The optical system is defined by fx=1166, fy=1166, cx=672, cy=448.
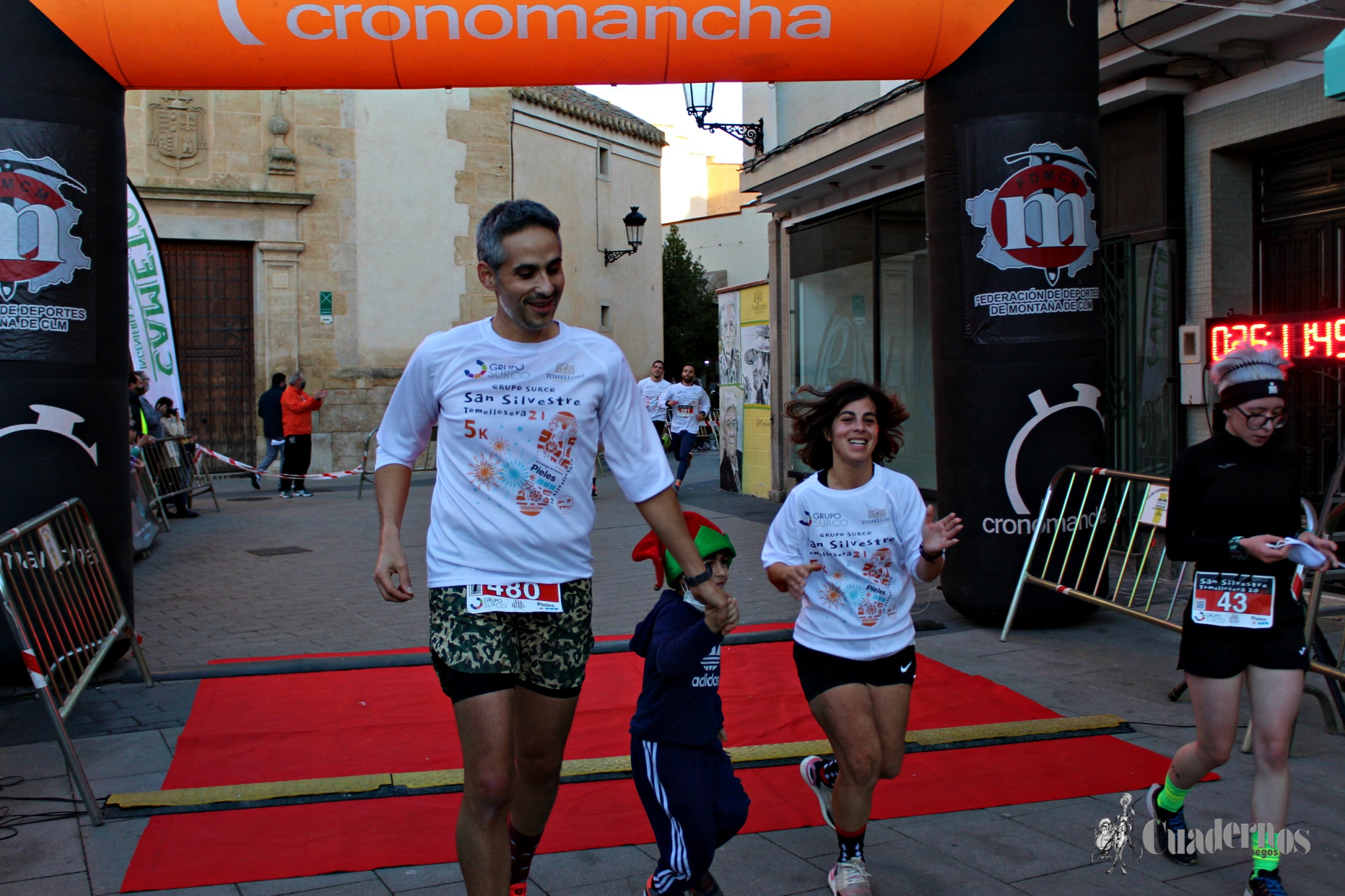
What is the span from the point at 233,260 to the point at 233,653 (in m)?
15.7

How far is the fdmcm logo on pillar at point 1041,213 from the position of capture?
6652mm

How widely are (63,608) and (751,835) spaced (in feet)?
11.9

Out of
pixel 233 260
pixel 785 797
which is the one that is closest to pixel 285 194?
pixel 233 260

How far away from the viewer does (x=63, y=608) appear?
5641 millimetres

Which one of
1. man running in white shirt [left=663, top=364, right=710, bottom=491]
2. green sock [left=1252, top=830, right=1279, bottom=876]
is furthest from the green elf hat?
man running in white shirt [left=663, top=364, right=710, bottom=491]

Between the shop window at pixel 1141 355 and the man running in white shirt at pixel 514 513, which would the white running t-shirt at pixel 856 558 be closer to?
the man running in white shirt at pixel 514 513

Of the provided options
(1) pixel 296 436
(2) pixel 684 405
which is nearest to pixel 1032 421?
(2) pixel 684 405

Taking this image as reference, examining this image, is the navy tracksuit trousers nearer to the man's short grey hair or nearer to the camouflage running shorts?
the camouflage running shorts

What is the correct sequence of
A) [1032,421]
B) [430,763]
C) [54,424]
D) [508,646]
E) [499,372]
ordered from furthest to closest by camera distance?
[1032,421]
[54,424]
[430,763]
[499,372]
[508,646]

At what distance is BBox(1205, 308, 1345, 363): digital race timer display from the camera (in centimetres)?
647

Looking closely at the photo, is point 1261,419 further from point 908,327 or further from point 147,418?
point 147,418

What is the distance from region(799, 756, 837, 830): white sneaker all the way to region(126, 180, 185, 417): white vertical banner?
35.3 ft

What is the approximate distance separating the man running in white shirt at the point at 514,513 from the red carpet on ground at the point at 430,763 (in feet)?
3.48

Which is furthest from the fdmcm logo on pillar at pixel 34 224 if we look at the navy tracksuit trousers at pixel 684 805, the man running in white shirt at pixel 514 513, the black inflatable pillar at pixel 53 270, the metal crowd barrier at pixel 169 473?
the metal crowd barrier at pixel 169 473
